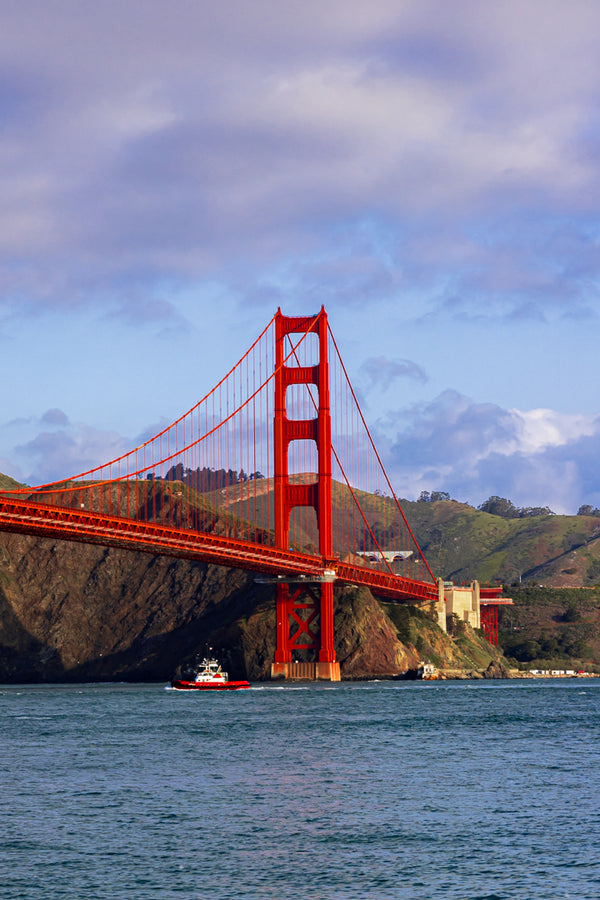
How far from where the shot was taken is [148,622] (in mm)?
151625

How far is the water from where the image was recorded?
86.0 feet

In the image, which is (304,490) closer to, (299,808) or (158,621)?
(158,621)

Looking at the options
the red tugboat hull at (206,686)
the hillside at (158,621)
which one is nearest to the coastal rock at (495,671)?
the hillside at (158,621)

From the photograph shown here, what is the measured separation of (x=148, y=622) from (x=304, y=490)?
1898 inches

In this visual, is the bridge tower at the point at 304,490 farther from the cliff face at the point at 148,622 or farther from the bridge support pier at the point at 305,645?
the cliff face at the point at 148,622

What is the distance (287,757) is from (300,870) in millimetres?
21578

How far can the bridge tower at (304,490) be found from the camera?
109m

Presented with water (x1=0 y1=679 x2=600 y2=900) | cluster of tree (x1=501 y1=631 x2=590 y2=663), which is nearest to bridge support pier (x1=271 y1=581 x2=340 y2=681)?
water (x1=0 y1=679 x2=600 y2=900)

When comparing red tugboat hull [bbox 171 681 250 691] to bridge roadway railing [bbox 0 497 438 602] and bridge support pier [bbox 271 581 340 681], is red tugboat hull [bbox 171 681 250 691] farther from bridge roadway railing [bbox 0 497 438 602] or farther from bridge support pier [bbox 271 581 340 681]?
bridge roadway railing [bbox 0 497 438 602]

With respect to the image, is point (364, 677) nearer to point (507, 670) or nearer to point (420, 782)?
point (507, 670)

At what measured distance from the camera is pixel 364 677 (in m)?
127

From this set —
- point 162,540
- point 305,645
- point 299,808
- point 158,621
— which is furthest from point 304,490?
point 299,808

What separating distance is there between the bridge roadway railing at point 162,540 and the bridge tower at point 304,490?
247cm

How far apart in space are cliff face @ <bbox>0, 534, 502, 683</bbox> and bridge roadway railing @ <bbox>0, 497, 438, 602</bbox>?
600 inches
